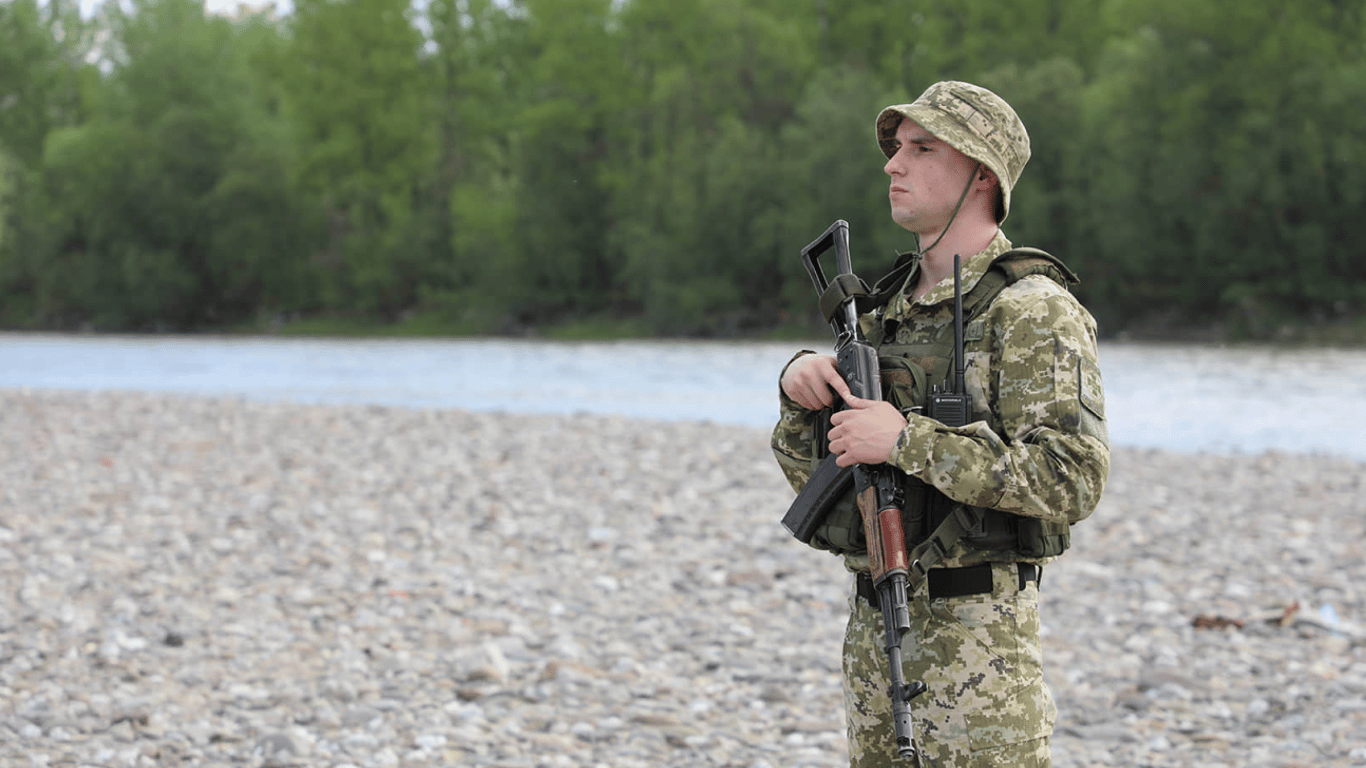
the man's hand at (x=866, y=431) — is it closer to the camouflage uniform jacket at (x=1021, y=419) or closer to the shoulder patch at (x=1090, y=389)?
the camouflage uniform jacket at (x=1021, y=419)

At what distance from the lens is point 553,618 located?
7.74m

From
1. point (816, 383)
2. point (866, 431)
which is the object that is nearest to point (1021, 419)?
point (866, 431)

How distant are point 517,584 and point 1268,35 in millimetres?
35888

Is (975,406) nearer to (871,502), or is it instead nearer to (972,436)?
(972,436)

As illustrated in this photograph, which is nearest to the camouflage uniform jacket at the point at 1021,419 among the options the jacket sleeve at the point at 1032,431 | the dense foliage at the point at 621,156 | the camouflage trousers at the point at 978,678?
the jacket sleeve at the point at 1032,431

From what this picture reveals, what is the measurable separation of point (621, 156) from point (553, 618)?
50311 mm

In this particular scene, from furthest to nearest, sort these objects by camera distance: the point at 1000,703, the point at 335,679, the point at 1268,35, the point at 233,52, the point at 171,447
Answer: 1. the point at 233,52
2. the point at 1268,35
3. the point at 171,447
4. the point at 335,679
5. the point at 1000,703

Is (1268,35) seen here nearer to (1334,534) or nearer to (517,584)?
(1334,534)

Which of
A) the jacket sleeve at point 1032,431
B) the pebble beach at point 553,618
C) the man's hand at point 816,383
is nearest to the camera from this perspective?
the jacket sleeve at point 1032,431

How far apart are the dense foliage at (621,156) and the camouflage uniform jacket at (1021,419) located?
121ft

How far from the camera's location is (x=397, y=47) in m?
59.8

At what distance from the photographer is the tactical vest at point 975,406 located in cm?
279

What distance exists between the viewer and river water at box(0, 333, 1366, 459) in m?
19.9

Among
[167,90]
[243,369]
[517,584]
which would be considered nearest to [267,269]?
[167,90]
